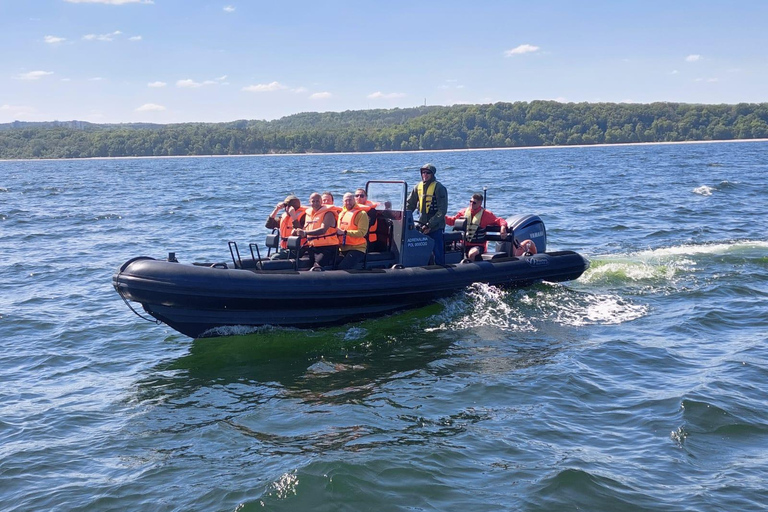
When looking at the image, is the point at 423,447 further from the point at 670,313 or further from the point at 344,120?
the point at 344,120

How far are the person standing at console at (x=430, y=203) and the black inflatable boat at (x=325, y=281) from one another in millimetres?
214

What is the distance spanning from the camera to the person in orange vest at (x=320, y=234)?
9625 millimetres

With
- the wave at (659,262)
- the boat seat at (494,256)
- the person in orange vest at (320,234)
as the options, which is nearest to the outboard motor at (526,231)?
the boat seat at (494,256)

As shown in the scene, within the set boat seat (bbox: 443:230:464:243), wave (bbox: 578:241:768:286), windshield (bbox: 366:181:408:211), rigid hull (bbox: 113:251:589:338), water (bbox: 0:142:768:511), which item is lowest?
water (bbox: 0:142:768:511)

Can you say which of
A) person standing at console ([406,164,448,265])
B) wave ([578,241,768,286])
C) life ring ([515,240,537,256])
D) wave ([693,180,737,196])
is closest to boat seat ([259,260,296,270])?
person standing at console ([406,164,448,265])

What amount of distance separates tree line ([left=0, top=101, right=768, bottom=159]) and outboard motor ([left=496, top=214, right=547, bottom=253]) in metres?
104

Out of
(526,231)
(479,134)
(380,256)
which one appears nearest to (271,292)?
(380,256)

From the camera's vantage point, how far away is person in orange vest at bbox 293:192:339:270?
9.62m

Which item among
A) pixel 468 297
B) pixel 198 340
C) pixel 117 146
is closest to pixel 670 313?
pixel 468 297

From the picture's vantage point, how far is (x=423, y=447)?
6.21m

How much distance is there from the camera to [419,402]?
286 inches

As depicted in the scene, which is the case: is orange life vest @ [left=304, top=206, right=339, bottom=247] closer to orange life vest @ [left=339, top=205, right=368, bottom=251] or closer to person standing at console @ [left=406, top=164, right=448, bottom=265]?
orange life vest @ [left=339, top=205, right=368, bottom=251]

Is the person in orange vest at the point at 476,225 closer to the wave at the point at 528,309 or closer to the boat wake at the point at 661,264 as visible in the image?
the wave at the point at 528,309

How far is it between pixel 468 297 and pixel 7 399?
585cm
